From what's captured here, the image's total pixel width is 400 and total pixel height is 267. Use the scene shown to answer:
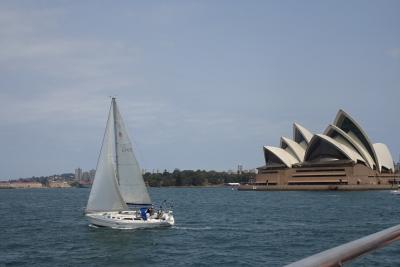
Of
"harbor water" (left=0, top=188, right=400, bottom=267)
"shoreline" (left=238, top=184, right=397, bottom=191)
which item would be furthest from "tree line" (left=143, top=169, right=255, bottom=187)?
"harbor water" (left=0, top=188, right=400, bottom=267)

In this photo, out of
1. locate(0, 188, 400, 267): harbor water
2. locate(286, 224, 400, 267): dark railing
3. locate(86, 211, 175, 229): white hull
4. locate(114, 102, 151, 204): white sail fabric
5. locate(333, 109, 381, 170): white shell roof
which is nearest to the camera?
locate(286, 224, 400, 267): dark railing

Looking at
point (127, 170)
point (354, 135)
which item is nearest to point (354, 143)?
point (354, 135)

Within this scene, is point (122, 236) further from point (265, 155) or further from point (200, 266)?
point (265, 155)

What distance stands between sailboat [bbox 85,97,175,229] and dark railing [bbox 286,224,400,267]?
87.8ft

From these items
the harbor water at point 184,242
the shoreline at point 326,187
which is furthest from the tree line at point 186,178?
the harbor water at point 184,242

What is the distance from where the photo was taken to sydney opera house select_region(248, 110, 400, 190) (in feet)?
294

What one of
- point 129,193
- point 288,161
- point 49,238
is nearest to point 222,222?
point 129,193

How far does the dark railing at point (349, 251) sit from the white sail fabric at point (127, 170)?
28262 mm

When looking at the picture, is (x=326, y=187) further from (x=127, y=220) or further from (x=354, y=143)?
(x=127, y=220)

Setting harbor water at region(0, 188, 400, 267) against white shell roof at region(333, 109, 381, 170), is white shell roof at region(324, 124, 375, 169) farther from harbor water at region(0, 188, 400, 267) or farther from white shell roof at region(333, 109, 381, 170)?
harbor water at region(0, 188, 400, 267)

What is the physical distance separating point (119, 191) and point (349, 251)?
92.1 ft

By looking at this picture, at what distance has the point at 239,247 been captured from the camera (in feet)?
68.8

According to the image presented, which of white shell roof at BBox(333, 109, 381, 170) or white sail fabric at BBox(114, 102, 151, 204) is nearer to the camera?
white sail fabric at BBox(114, 102, 151, 204)

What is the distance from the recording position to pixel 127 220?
28.4 metres
